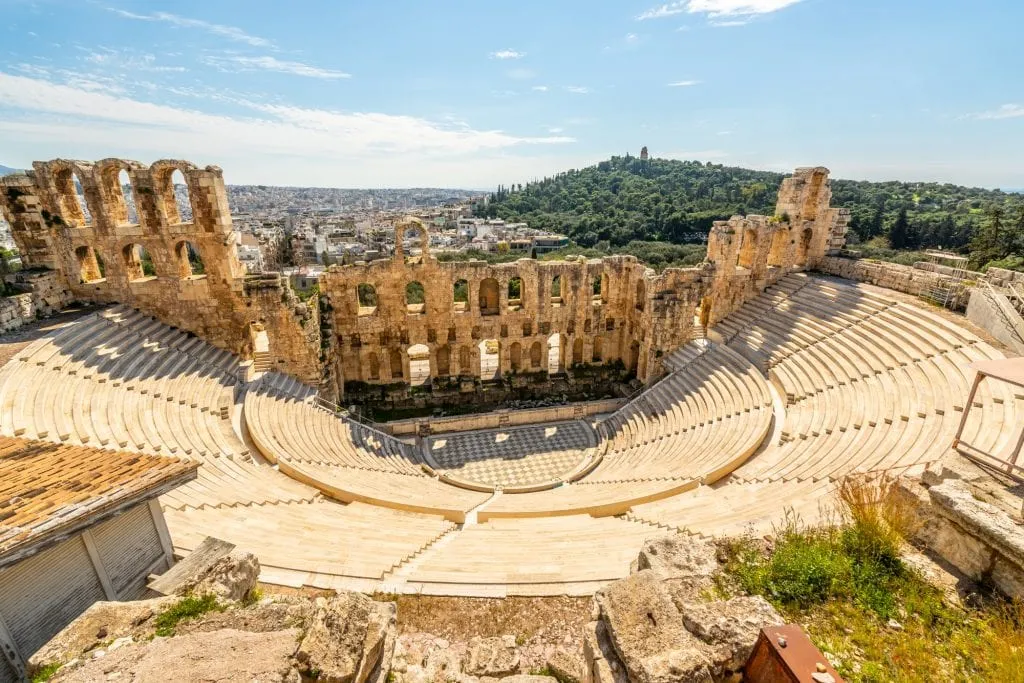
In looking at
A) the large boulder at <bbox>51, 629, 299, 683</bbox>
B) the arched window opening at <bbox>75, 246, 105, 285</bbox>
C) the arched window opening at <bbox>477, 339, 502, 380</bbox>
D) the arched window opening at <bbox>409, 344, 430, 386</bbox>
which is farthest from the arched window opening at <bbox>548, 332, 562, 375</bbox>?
the large boulder at <bbox>51, 629, 299, 683</bbox>

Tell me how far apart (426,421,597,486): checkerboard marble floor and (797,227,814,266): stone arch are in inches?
582

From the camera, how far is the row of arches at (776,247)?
23.8 metres

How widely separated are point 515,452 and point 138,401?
1335 centimetres

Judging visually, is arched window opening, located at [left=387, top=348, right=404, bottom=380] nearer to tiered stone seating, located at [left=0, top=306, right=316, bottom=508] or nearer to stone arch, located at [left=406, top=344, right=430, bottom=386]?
stone arch, located at [left=406, top=344, right=430, bottom=386]

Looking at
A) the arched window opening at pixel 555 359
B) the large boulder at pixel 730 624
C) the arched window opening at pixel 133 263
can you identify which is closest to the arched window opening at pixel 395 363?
the arched window opening at pixel 555 359

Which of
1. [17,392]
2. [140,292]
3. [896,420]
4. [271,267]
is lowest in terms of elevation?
[271,267]

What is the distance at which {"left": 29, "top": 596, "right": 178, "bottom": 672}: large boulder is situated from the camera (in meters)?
4.85

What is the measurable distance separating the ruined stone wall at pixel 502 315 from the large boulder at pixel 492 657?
17.5 meters

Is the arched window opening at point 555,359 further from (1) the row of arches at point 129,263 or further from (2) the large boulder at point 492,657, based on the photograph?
(2) the large boulder at point 492,657

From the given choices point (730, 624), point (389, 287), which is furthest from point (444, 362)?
point (730, 624)

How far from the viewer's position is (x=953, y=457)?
28.1ft

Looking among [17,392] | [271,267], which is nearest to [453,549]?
[17,392]

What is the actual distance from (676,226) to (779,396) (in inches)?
2614

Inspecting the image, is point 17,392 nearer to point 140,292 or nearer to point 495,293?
point 140,292
